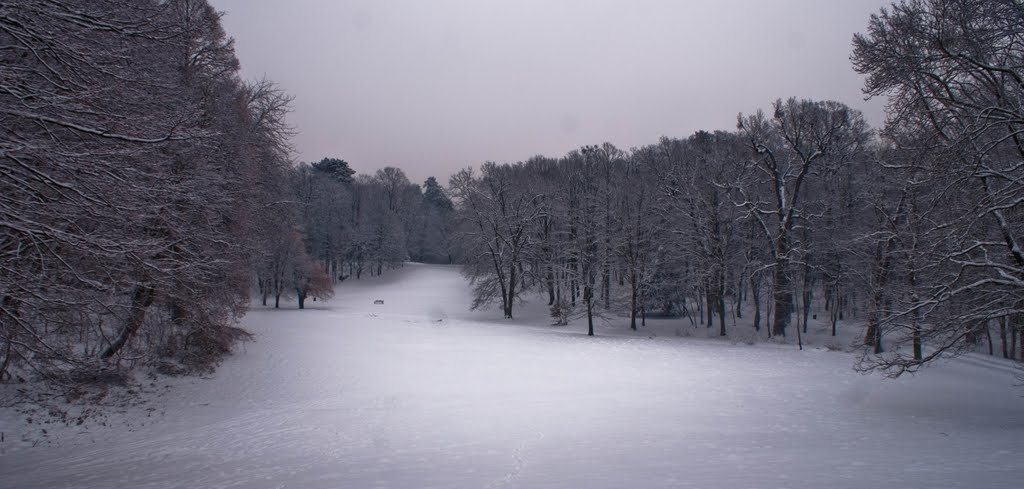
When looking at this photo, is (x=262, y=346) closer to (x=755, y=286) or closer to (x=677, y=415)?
(x=677, y=415)

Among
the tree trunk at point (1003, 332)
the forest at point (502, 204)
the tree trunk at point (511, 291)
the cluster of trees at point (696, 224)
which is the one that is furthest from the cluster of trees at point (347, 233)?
the tree trunk at point (1003, 332)

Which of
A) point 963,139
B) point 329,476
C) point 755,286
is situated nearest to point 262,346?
point 329,476

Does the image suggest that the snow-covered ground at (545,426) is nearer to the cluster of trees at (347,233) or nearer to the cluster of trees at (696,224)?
the cluster of trees at (696,224)

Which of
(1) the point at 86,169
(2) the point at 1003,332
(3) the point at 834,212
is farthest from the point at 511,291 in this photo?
(1) the point at 86,169

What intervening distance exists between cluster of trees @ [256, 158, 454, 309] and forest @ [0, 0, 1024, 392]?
0.72 m

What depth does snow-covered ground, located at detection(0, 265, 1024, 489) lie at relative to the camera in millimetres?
6863

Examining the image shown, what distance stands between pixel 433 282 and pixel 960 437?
54.9 m

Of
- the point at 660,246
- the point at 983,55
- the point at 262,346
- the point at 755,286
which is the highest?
the point at 983,55

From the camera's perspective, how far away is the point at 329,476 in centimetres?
703

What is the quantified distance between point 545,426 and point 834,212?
92.1 ft

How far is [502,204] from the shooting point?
3922 cm

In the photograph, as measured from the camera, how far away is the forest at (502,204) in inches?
233

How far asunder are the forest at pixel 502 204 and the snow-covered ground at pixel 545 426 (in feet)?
4.99

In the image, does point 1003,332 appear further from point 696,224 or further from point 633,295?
point 633,295
